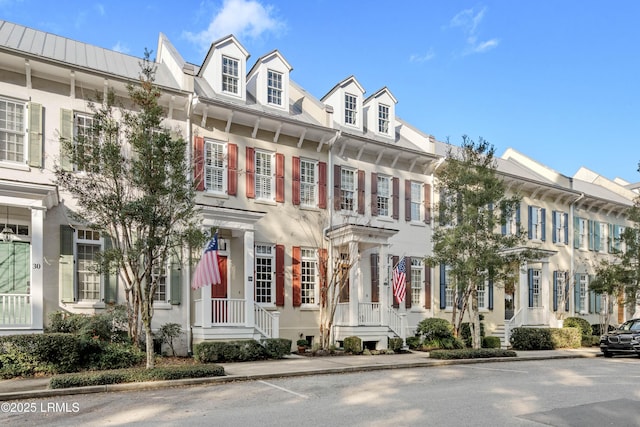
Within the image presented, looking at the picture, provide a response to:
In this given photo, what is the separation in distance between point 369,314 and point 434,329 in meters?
2.41

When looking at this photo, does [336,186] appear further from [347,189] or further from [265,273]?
[265,273]

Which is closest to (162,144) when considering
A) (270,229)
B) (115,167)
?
(115,167)

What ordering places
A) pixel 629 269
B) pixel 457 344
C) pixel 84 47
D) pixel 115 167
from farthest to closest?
pixel 629 269 → pixel 457 344 → pixel 84 47 → pixel 115 167

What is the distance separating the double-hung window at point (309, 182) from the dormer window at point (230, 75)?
133 inches

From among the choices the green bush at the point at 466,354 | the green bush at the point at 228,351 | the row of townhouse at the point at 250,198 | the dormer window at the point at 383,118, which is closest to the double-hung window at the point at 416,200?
the row of townhouse at the point at 250,198

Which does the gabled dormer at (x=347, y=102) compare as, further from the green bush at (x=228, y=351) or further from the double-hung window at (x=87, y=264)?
the double-hung window at (x=87, y=264)

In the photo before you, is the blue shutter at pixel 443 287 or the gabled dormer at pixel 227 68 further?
the blue shutter at pixel 443 287

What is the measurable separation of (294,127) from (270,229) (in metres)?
3.48

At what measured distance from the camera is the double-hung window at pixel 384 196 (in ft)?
69.6

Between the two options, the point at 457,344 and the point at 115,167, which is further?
the point at 457,344

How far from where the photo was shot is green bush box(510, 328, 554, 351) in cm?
2150

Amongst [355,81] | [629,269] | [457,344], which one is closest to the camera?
[457,344]

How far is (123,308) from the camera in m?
14.3

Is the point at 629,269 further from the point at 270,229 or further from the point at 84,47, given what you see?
the point at 84,47
